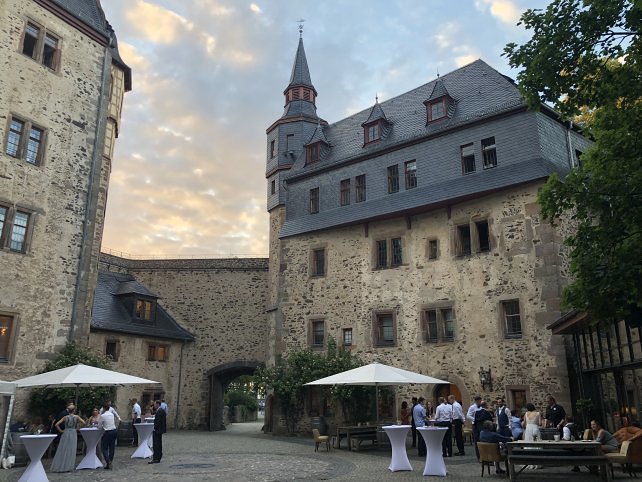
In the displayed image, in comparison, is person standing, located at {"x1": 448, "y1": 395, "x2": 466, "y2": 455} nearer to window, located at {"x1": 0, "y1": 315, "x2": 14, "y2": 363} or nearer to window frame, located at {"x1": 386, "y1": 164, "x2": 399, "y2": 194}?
window frame, located at {"x1": 386, "y1": 164, "x2": 399, "y2": 194}

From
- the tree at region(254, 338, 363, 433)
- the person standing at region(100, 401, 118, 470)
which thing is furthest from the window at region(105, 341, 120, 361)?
the person standing at region(100, 401, 118, 470)

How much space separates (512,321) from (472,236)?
10.9 ft

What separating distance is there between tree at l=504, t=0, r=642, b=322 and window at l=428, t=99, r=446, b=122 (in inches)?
464

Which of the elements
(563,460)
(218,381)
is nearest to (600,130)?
(563,460)

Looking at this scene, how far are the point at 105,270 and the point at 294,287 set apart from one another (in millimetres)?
12138

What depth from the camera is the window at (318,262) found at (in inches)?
920

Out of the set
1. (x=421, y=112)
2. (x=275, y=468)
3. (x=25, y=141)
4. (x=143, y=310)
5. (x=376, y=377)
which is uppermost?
(x=421, y=112)

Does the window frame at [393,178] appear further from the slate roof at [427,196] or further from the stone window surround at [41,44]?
the stone window surround at [41,44]

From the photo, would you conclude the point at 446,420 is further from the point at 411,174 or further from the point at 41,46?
the point at 41,46

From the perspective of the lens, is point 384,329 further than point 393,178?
No

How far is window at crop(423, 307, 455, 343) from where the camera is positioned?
1916 centimetres

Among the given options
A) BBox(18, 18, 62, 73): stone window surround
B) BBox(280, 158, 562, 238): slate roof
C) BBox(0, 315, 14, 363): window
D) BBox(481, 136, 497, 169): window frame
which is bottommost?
BBox(0, 315, 14, 363): window

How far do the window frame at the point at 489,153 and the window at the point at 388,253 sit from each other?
176 inches

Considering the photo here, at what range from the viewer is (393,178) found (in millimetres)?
22062
